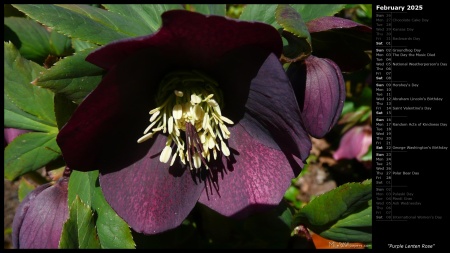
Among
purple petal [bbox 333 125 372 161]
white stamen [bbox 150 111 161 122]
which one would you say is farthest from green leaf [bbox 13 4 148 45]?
purple petal [bbox 333 125 372 161]

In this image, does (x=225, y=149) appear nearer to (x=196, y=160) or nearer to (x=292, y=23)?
(x=196, y=160)

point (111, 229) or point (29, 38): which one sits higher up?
point (29, 38)

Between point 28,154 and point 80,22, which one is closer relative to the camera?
point 80,22

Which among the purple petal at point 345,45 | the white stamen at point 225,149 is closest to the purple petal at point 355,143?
the purple petal at point 345,45

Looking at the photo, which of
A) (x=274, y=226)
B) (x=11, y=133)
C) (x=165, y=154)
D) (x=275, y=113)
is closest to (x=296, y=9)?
(x=275, y=113)
